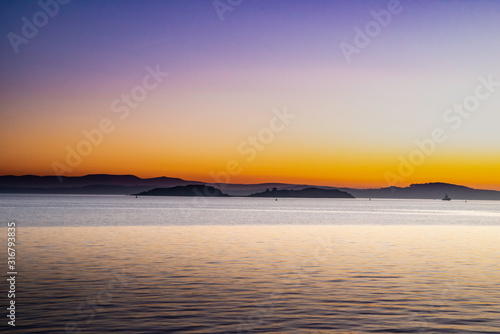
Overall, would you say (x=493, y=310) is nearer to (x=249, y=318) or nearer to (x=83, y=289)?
(x=249, y=318)

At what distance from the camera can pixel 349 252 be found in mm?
47594

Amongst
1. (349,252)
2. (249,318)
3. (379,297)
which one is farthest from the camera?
(349,252)

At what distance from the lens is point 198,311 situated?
2286 centimetres

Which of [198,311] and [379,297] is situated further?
[379,297]

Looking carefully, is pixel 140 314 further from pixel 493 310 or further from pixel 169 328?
pixel 493 310

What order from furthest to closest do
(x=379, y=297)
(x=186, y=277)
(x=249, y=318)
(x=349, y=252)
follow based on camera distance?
(x=349, y=252) → (x=186, y=277) → (x=379, y=297) → (x=249, y=318)

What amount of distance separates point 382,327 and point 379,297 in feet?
19.7

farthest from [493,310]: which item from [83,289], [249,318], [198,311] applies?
[83,289]

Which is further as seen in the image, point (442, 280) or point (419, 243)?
point (419, 243)

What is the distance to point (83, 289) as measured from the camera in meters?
27.4

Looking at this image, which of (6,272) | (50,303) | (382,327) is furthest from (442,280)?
(6,272)

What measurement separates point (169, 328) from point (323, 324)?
5942 mm

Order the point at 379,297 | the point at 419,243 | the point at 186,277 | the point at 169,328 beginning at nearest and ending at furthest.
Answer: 1. the point at 169,328
2. the point at 379,297
3. the point at 186,277
4. the point at 419,243

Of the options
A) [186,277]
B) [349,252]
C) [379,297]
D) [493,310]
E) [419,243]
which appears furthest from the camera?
[419,243]
